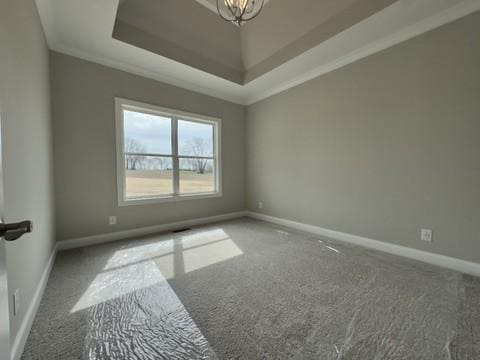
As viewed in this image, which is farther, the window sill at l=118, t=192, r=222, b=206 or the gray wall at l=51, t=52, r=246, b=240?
the window sill at l=118, t=192, r=222, b=206

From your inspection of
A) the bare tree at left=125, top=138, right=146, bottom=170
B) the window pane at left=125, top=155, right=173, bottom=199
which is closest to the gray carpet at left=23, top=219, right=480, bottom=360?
the window pane at left=125, top=155, right=173, bottom=199

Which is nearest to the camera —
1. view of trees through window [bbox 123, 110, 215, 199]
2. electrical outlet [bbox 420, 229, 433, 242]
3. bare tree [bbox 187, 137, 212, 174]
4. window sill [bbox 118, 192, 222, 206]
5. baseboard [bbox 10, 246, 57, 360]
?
baseboard [bbox 10, 246, 57, 360]

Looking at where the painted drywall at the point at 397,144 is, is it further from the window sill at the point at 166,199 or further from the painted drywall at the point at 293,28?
the window sill at the point at 166,199

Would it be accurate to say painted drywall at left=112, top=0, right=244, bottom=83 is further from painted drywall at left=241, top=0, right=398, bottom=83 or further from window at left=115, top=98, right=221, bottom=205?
window at left=115, top=98, right=221, bottom=205

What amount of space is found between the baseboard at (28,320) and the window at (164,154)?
143cm

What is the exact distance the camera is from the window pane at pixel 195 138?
3854mm

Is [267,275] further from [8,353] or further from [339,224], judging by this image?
[8,353]

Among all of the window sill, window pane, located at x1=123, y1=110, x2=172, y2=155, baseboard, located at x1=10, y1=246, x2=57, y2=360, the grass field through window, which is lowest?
baseboard, located at x1=10, y1=246, x2=57, y2=360

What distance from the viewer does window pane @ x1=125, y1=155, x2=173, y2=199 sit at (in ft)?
10.8

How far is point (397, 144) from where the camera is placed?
2514mm

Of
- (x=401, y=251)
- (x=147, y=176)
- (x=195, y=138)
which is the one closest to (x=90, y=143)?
(x=147, y=176)

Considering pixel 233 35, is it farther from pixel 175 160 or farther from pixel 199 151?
pixel 175 160

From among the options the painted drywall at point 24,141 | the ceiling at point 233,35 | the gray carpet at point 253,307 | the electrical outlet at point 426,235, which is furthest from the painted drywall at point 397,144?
the painted drywall at point 24,141

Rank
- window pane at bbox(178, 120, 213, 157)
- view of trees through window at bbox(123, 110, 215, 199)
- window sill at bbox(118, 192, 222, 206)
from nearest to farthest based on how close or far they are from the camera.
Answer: window sill at bbox(118, 192, 222, 206)
view of trees through window at bbox(123, 110, 215, 199)
window pane at bbox(178, 120, 213, 157)
